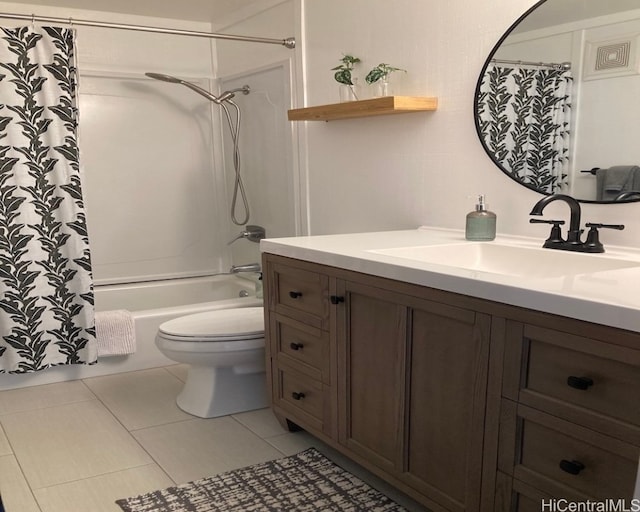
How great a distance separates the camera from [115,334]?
3.03 meters

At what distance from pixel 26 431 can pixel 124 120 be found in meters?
2.06

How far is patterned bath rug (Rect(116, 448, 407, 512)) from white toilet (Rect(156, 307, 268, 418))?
20.0 inches

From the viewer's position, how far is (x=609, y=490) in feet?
4.00

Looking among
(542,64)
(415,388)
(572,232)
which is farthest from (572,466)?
(542,64)

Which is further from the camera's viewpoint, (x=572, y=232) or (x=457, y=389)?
(x=572, y=232)

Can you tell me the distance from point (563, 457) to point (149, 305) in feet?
9.83

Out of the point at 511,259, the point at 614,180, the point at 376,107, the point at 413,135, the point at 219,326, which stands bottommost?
the point at 219,326

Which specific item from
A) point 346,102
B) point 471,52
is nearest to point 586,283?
point 471,52

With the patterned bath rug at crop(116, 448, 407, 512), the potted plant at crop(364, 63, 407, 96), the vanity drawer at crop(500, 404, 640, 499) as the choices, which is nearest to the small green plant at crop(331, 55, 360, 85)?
the potted plant at crop(364, 63, 407, 96)

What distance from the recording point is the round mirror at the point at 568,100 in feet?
5.71

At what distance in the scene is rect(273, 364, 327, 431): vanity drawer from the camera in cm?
208

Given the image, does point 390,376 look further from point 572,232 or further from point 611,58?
point 611,58

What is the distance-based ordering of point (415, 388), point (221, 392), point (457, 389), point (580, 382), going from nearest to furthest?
point (580, 382)
point (457, 389)
point (415, 388)
point (221, 392)

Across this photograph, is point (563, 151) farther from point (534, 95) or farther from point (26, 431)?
→ point (26, 431)
